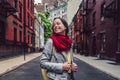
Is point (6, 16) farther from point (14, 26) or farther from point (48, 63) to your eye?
point (48, 63)

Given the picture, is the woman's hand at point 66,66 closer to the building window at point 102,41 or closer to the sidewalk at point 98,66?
the sidewalk at point 98,66

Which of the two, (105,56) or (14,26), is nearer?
(105,56)

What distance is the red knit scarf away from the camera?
3.41 metres

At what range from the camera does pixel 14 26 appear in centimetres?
3884

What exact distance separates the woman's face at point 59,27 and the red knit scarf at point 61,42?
52 millimetres

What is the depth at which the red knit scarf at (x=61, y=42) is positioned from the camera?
3.41 meters

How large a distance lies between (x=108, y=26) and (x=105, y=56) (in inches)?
146

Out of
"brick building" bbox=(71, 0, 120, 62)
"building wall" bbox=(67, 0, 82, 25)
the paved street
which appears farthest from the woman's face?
"building wall" bbox=(67, 0, 82, 25)

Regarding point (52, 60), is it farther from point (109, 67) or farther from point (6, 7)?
point (6, 7)

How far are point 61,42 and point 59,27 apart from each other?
0.20m

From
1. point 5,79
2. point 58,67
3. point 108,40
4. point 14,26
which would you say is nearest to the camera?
point 58,67

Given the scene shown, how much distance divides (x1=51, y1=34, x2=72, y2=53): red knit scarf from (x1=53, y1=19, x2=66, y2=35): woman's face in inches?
2.1

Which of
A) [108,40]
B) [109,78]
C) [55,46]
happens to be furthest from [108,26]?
[55,46]

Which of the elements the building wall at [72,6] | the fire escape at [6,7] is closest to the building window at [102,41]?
the fire escape at [6,7]
